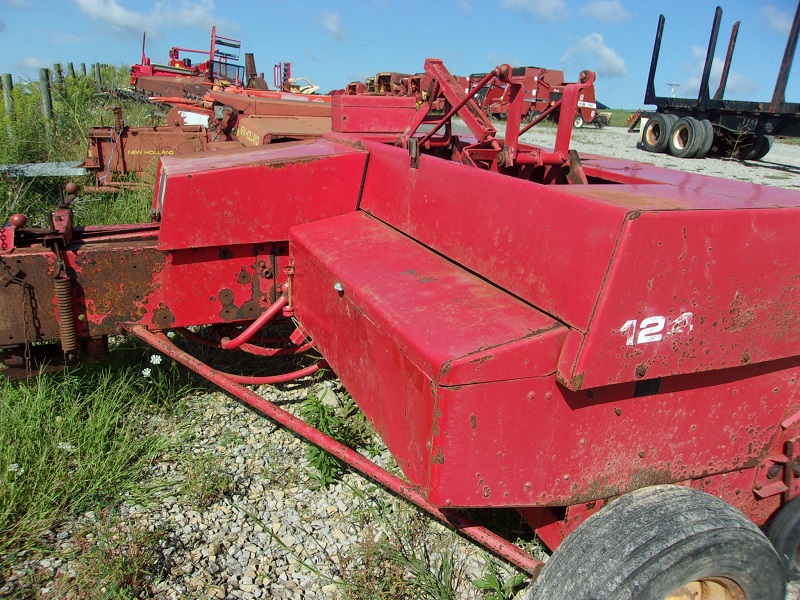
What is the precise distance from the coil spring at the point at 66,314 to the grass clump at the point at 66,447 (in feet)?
1.61

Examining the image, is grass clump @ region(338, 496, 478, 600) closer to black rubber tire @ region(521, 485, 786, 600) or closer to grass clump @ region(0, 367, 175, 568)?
black rubber tire @ region(521, 485, 786, 600)

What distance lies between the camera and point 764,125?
12766 millimetres

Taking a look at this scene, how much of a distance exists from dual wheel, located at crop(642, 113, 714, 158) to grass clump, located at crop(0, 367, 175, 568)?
1355 cm

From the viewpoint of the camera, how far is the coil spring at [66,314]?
7.76ft

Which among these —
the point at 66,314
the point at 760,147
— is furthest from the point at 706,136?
the point at 66,314

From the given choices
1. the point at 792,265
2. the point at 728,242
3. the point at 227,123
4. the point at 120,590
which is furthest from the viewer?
the point at 227,123

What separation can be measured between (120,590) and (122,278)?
1158mm

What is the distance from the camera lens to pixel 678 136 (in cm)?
1447

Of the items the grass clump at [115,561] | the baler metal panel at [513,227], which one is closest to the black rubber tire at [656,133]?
the baler metal panel at [513,227]

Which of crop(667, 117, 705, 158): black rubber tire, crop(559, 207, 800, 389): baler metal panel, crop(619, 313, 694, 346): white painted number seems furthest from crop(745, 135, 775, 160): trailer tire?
crop(619, 313, 694, 346): white painted number

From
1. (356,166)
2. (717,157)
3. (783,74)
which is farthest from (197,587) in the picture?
(717,157)

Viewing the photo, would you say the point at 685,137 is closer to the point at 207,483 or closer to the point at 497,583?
the point at 497,583

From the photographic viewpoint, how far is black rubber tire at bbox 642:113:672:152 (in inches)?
575

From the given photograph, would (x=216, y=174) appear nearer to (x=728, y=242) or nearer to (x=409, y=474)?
(x=409, y=474)
